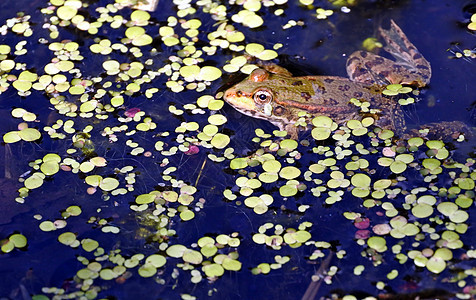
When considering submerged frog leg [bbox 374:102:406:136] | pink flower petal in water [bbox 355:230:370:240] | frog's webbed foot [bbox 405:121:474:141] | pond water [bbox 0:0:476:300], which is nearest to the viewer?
pond water [bbox 0:0:476:300]

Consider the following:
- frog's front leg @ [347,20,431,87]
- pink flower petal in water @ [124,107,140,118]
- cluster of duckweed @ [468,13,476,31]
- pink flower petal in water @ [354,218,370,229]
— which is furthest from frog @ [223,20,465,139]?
pink flower petal in water @ [354,218,370,229]

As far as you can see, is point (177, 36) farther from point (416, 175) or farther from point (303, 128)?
Result: point (416, 175)

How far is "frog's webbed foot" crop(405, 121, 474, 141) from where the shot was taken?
13.0 ft

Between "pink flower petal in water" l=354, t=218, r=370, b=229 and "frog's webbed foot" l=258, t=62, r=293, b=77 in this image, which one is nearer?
"pink flower petal in water" l=354, t=218, r=370, b=229

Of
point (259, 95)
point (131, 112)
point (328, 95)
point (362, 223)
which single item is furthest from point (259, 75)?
point (362, 223)

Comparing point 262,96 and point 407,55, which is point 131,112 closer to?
point 262,96

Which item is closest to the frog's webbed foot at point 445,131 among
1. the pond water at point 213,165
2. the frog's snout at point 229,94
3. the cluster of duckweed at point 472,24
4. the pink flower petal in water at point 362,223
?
the pond water at point 213,165

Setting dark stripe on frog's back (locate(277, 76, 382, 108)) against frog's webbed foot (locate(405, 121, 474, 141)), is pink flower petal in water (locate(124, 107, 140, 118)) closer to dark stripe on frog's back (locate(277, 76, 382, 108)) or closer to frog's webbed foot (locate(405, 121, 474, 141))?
dark stripe on frog's back (locate(277, 76, 382, 108))

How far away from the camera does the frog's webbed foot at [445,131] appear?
3.96m

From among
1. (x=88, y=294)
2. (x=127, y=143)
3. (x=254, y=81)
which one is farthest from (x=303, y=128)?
(x=88, y=294)

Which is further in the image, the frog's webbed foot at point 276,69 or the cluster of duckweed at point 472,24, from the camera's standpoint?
the cluster of duckweed at point 472,24

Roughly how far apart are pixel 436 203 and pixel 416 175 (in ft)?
0.90

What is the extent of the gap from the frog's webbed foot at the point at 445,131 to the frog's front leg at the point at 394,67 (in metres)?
0.48

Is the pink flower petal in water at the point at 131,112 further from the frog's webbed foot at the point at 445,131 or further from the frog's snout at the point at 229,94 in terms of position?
the frog's webbed foot at the point at 445,131
